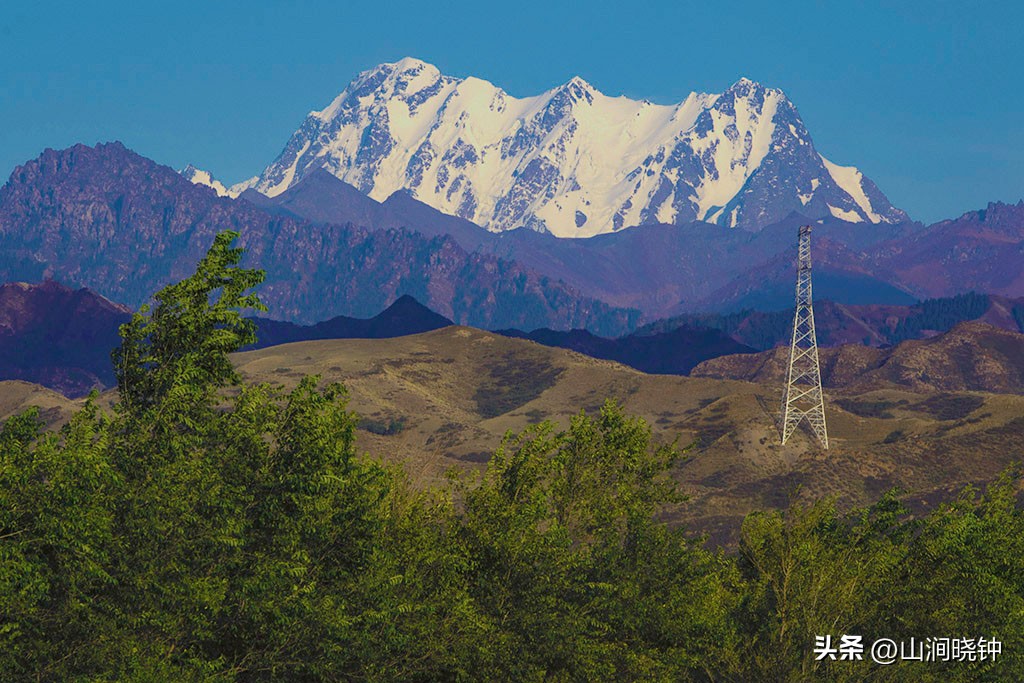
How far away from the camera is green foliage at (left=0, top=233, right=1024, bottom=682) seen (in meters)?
41.6

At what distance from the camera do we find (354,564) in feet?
161

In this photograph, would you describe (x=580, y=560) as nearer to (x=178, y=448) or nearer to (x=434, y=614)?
(x=434, y=614)

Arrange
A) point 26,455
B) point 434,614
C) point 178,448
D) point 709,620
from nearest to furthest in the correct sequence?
1. point 26,455
2. point 178,448
3. point 434,614
4. point 709,620

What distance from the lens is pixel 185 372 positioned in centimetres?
4666

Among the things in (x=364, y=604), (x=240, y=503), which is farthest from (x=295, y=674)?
(x=240, y=503)

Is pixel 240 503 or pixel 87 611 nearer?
pixel 87 611

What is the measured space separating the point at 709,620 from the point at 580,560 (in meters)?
6.35

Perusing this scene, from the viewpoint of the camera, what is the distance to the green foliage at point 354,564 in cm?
4156

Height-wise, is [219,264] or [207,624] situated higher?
[219,264]

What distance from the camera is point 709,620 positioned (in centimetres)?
5297

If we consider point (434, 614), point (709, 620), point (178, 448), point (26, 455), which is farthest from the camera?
point (709, 620)

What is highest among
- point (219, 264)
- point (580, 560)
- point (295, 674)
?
point (219, 264)

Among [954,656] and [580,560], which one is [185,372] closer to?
[580,560]

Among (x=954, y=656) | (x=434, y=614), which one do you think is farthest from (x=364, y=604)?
(x=954, y=656)
